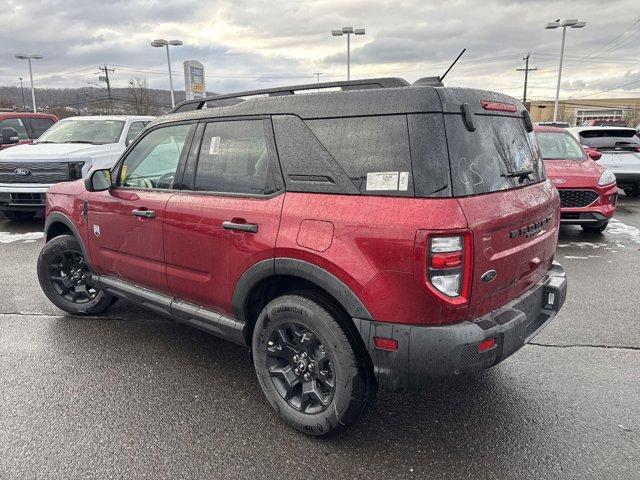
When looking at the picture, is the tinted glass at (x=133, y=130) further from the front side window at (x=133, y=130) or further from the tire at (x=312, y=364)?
the tire at (x=312, y=364)

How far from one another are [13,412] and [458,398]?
278 centimetres

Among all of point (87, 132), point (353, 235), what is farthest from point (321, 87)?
point (87, 132)

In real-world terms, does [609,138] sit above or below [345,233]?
above

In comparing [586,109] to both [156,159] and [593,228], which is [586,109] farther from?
[156,159]

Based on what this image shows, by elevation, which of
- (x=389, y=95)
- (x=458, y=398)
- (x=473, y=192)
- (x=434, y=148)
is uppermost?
(x=389, y=95)

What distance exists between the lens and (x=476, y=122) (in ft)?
8.19

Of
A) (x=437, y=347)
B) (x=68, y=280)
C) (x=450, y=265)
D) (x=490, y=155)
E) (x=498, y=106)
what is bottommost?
(x=68, y=280)

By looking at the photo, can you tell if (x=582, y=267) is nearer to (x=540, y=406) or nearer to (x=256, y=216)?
(x=540, y=406)

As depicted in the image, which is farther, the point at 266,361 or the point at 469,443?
the point at 266,361

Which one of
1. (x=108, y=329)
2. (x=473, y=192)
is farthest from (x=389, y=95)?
(x=108, y=329)

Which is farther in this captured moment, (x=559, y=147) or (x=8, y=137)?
(x=8, y=137)

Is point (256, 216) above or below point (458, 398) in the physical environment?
above

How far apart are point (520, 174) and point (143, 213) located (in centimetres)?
248

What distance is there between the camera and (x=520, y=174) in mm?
2791
